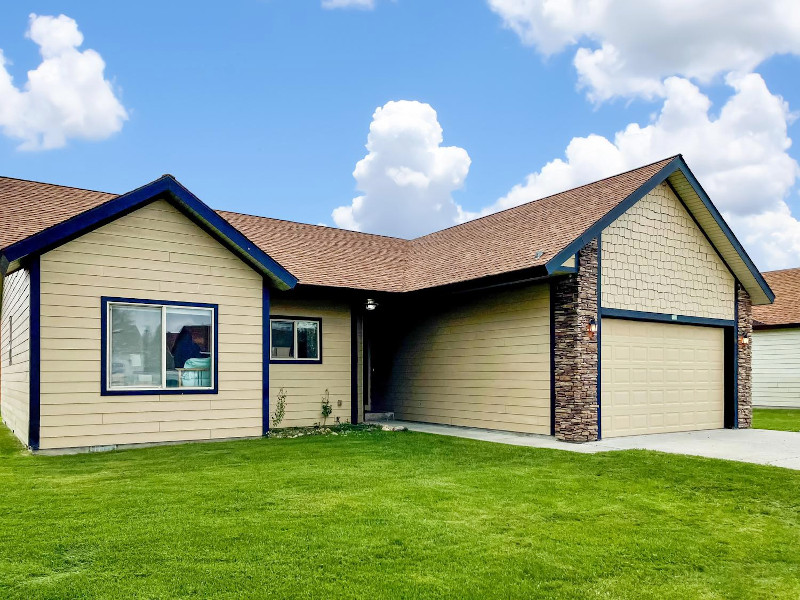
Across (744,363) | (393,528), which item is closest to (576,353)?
(744,363)

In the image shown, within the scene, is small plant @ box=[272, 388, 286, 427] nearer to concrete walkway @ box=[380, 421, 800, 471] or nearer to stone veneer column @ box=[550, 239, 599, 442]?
concrete walkway @ box=[380, 421, 800, 471]

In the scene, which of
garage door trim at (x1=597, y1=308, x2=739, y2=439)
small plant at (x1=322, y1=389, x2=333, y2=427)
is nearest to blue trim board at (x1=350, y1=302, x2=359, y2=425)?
small plant at (x1=322, y1=389, x2=333, y2=427)

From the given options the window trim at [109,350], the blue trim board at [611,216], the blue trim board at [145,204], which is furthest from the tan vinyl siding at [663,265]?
the window trim at [109,350]

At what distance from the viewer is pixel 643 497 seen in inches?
283

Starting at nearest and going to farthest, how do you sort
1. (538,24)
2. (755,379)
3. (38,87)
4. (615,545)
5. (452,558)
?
(452,558)
(615,545)
(538,24)
(38,87)
(755,379)

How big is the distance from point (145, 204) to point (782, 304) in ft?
70.6

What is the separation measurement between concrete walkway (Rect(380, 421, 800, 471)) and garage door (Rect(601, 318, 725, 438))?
36 centimetres

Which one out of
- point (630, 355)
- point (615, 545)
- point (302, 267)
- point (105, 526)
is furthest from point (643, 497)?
point (302, 267)

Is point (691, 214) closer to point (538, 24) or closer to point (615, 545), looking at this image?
point (538, 24)

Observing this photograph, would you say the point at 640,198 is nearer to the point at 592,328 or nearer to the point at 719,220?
the point at 719,220

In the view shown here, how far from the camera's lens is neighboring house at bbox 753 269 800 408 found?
850 inches

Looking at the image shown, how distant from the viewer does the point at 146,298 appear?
10.5m

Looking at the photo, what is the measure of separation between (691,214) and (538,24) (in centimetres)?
526

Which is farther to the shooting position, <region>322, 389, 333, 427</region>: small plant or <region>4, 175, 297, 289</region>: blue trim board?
<region>322, 389, 333, 427</region>: small plant
